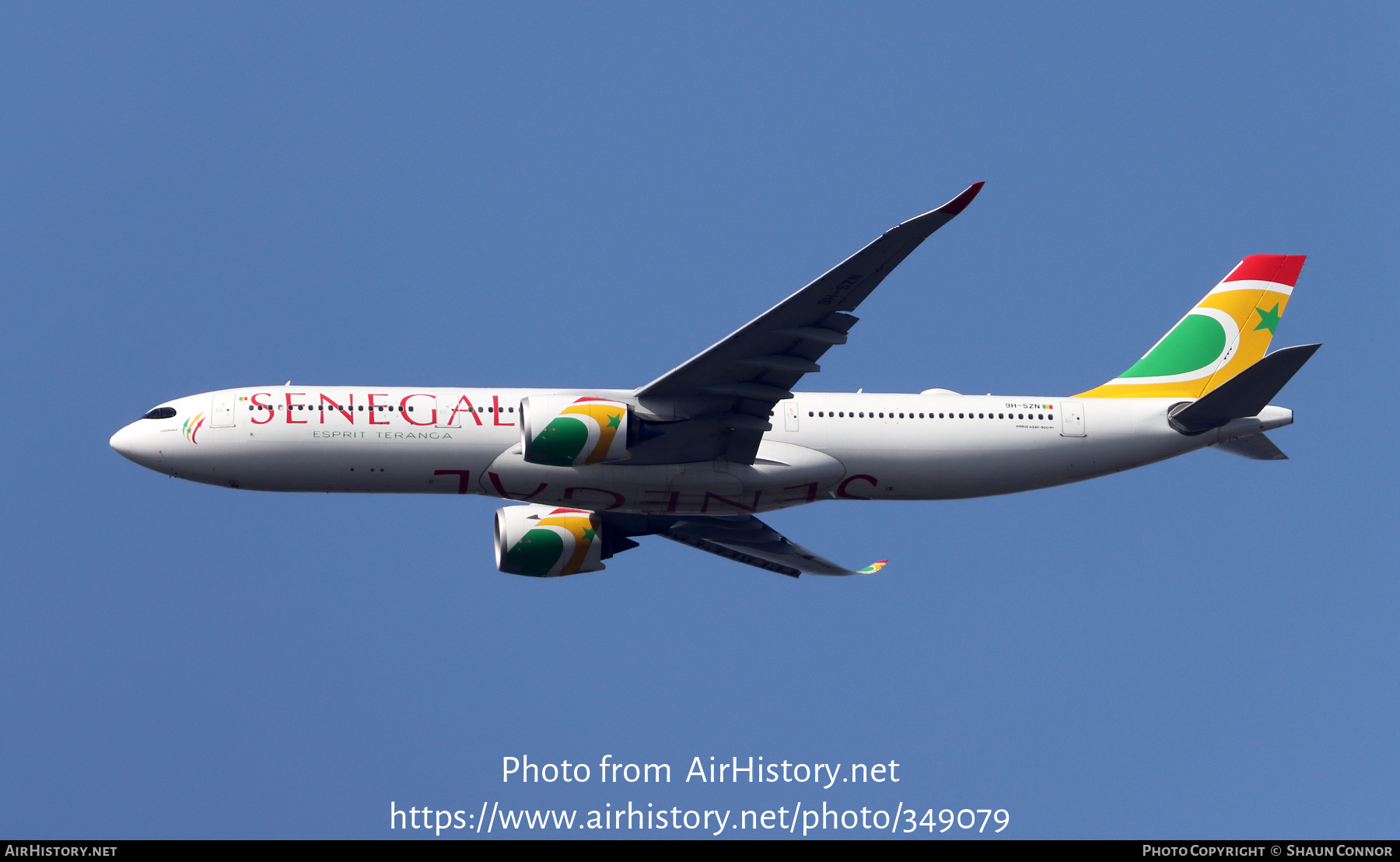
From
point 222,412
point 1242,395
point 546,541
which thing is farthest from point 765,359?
point 222,412

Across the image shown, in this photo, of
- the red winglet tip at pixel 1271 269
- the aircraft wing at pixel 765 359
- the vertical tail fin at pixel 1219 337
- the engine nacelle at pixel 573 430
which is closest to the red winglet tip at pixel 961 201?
the aircraft wing at pixel 765 359

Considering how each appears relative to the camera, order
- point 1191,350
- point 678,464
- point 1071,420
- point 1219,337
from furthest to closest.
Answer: point 1219,337 < point 1191,350 < point 1071,420 < point 678,464

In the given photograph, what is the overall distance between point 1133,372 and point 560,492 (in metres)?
18.3

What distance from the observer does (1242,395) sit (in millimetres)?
39125

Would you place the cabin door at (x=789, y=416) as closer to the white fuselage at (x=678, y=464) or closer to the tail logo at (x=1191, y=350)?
the white fuselage at (x=678, y=464)

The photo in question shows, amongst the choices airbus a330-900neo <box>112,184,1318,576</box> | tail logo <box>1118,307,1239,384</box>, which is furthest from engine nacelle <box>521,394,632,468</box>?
tail logo <box>1118,307,1239,384</box>

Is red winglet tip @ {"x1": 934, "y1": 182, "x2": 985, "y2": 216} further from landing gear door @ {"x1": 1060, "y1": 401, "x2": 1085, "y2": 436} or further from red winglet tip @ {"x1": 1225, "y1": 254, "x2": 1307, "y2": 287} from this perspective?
red winglet tip @ {"x1": 1225, "y1": 254, "x2": 1307, "y2": 287}

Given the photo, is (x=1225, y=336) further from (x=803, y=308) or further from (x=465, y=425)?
(x=465, y=425)

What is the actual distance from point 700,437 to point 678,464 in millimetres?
1121

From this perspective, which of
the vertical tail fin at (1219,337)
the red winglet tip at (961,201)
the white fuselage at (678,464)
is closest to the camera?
the red winglet tip at (961,201)

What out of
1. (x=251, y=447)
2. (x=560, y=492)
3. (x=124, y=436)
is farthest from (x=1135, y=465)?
(x=124, y=436)

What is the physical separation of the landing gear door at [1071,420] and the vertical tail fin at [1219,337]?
1.75 metres

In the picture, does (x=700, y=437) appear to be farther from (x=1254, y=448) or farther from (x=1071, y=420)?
(x=1254, y=448)

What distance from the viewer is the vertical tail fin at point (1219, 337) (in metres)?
43.0
